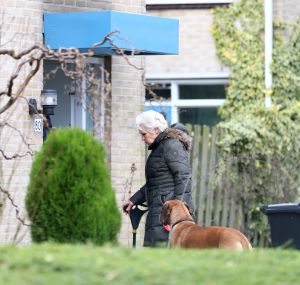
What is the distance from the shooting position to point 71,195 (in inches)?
364

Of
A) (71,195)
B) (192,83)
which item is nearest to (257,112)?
(192,83)

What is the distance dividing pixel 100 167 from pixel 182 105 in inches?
538

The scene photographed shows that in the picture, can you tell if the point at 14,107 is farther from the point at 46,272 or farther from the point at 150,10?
the point at 150,10

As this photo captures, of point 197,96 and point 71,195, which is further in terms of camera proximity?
point 197,96

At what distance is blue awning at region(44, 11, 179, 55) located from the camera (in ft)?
46.5

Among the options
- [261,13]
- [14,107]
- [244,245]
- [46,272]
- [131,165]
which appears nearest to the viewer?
[46,272]

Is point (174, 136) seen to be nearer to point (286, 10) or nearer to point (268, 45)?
point (268, 45)

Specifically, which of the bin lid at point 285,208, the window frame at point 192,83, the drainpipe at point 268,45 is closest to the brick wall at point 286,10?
the drainpipe at point 268,45

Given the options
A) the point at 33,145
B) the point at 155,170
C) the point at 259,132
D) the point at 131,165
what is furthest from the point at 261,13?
the point at 155,170

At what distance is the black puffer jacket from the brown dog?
238mm

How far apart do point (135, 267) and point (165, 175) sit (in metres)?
4.83

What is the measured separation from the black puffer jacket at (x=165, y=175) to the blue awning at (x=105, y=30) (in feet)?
6.42

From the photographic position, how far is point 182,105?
Result: 907 inches

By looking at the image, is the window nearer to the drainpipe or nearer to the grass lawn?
the drainpipe
